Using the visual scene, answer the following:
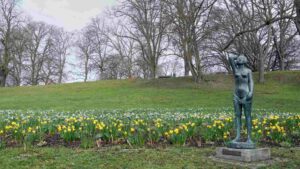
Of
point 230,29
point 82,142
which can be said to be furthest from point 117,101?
point 82,142

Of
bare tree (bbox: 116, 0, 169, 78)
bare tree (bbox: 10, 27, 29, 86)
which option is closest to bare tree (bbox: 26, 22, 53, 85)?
bare tree (bbox: 10, 27, 29, 86)

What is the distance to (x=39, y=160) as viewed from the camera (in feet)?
20.0

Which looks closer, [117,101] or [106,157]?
[106,157]

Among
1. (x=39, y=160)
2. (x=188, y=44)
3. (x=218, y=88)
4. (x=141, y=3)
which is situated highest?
(x=141, y=3)

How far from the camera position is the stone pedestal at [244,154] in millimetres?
6012

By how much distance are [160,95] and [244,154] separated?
19.6 m

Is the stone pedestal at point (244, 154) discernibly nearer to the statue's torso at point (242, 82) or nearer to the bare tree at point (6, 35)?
the statue's torso at point (242, 82)

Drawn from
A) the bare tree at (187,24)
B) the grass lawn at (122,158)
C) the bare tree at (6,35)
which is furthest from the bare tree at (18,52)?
the grass lawn at (122,158)

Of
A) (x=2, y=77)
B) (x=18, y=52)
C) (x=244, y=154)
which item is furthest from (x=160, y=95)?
(x=2, y=77)

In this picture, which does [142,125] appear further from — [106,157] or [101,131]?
[106,157]

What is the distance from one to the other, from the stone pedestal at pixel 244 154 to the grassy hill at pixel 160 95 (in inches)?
488

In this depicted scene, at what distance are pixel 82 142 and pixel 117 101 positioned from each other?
16.2m

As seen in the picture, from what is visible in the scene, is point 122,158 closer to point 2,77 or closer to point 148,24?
point 148,24

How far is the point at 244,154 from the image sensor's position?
19.8 ft
